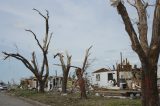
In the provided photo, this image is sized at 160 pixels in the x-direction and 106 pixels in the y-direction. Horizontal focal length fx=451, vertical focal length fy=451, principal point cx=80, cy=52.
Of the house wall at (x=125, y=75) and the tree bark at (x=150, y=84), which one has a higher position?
the house wall at (x=125, y=75)

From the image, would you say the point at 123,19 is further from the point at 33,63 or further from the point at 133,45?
the point at 33,63

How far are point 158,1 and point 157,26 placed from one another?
0.89 m

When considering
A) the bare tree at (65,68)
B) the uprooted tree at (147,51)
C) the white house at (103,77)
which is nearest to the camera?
the uprooted tree at (147,51)

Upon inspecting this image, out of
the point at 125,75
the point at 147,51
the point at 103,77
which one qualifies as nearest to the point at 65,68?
the point at 125,75

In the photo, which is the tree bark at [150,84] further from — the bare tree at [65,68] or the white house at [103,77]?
the white house at [103,77]

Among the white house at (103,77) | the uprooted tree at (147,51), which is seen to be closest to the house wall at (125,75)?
the white house at (103,77)

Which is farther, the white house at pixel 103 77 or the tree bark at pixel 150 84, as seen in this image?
the white house at pixel 103 77

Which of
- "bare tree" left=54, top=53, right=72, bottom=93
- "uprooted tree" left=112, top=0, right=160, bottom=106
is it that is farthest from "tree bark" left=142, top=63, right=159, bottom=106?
"bare tree" left=54, top=53, right=72, bottom=93

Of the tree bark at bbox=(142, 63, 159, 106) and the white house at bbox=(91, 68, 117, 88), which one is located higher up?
the white house at bbox=(91, 68, 117, 88)

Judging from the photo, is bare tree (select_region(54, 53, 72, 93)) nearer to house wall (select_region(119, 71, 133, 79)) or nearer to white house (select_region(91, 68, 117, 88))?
house wall (select_region(119, 71, 133, 79))

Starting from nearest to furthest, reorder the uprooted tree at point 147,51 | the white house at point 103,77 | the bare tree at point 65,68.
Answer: the uprooted tree at point 147,51, the bare tree at point 65,68, the white house at point 103,77

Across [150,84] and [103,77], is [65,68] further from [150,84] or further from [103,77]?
[150,84]

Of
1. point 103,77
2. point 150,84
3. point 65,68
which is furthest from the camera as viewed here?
point 103,77

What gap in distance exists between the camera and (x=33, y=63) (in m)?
47.8
